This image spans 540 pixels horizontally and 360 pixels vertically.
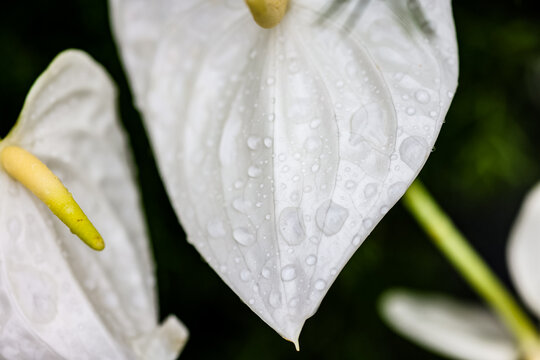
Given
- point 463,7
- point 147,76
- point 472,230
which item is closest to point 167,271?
point 147,76

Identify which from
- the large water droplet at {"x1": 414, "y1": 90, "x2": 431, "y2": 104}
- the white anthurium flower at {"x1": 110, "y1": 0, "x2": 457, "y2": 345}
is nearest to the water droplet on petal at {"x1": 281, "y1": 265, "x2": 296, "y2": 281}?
the white anthurium flower at {"x1": 110, "y1": 0, "x2": 457, "y2": 345}

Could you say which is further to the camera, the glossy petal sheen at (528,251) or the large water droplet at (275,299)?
the glossy petal sheen at (528,251)

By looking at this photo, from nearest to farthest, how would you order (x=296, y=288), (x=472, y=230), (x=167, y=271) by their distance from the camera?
(x=296, y=288) < (x=167, y=271) < (x=472, y=230)

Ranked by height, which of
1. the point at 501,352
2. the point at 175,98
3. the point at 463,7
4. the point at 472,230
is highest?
the point at 175,98

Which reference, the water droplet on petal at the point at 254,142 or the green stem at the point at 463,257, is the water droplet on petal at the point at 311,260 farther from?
the green stem at the point at 463,257

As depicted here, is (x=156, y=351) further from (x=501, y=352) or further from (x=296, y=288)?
(x=501, y=352)

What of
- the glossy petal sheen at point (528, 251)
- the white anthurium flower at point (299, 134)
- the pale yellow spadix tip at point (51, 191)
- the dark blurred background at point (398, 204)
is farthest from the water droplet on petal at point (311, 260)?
the dark blurred background at point (398, 204)

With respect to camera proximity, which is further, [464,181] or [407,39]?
[464,181]
